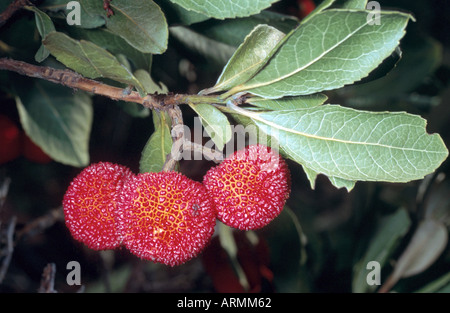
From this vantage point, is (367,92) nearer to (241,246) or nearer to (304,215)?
(304,215)

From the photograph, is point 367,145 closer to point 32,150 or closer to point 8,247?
point 8,247

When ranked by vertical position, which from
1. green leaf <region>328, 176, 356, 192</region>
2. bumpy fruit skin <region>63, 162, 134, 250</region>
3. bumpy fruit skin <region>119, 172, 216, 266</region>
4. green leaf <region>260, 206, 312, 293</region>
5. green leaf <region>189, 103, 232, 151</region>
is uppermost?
green leaf <region>189, 103, 232, 151</region>

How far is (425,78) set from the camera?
1757 millimetres

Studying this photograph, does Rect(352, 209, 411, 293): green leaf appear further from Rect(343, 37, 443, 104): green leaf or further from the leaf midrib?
the leaf midrib

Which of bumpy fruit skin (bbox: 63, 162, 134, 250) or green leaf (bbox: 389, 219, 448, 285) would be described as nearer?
bumpy fruit skin (bbox: 63, 162, 134, 250)

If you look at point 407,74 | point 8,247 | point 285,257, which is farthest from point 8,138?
point 407,74

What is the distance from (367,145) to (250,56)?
0.86 feet

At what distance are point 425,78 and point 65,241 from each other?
1585 mm

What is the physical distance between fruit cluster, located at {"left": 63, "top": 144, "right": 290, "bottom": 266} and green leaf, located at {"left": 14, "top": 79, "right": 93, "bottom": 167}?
42 centimetres


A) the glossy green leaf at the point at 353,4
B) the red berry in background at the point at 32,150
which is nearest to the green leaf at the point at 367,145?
the glossy green leaf at the point at 353,4

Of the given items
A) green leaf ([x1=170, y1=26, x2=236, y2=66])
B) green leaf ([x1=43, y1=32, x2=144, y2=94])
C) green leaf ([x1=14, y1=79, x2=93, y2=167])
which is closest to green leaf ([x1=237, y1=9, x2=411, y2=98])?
green leaf ([x1=43, y1=32, x2=144, y2=94])

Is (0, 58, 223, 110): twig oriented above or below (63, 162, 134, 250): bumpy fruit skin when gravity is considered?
above

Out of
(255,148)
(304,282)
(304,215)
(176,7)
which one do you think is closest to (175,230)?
(255,148)

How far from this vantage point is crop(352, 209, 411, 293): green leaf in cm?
145
